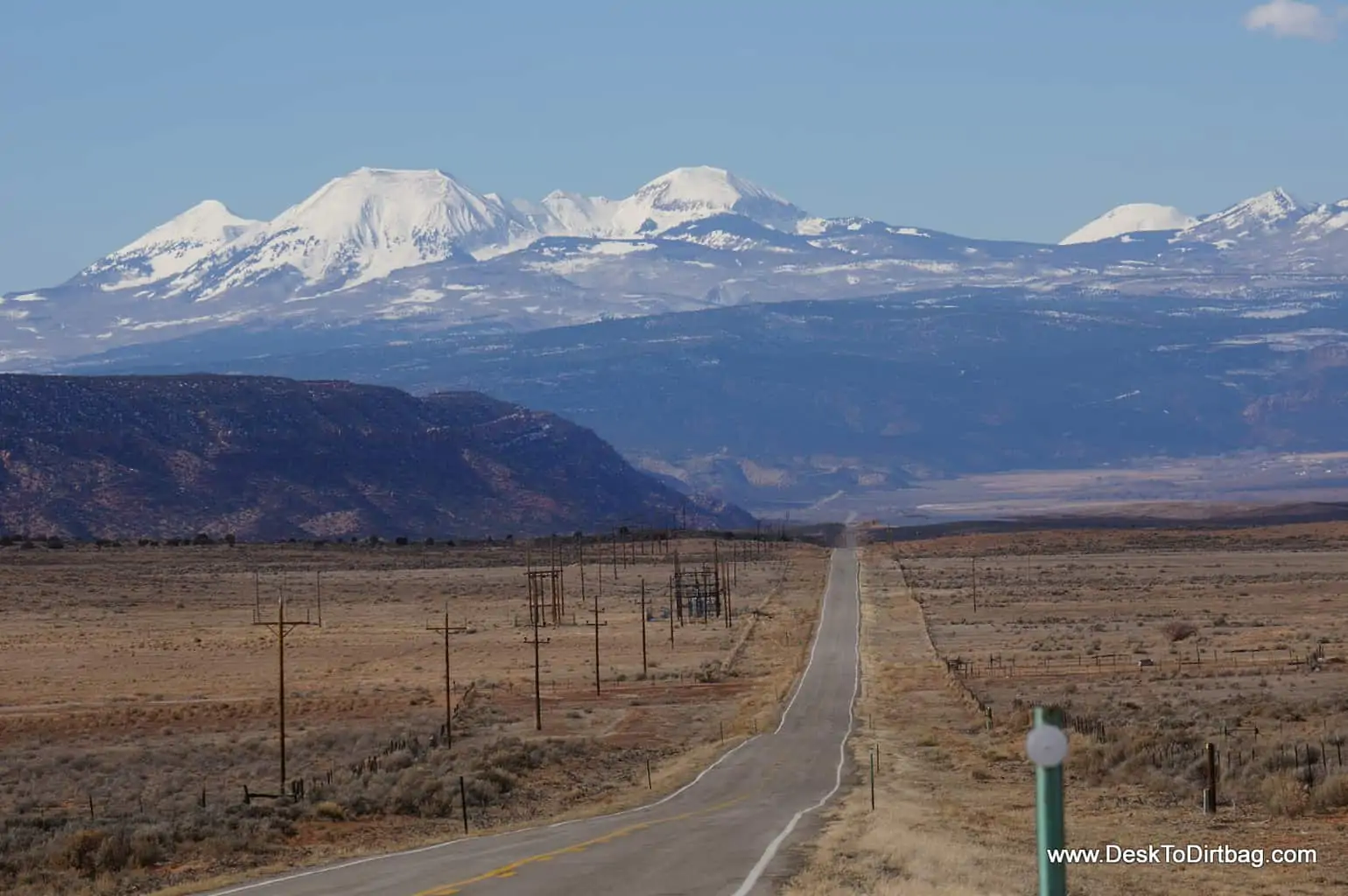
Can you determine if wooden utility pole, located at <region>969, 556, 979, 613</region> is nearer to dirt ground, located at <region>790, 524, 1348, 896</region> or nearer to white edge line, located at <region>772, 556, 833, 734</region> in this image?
dirt ground, located at <region>790, 524, 1348, 896</region>

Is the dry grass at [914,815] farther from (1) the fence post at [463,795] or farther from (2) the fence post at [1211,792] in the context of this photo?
(1) the fence post at [463,795]

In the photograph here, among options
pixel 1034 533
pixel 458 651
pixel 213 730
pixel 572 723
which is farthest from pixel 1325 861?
pixel 1034 533

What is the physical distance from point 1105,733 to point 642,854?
674 inches

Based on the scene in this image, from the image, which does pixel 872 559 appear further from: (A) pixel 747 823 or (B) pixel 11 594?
(A) pixel 747 823

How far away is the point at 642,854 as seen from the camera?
1021 inches

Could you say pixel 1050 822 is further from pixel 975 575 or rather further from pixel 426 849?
pixel 975 575

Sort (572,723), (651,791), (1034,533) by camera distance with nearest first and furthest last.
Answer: (651,791)
(572,723)
(1034,533)

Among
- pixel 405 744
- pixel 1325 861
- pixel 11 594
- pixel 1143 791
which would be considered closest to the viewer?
pixel 1325 861

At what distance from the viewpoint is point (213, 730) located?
195 ft

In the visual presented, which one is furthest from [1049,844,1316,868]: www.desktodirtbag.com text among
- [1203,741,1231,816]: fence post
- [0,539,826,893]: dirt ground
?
[0,539,826,893]: dirt ground

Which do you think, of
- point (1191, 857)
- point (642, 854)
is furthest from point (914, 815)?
point (642, 854)

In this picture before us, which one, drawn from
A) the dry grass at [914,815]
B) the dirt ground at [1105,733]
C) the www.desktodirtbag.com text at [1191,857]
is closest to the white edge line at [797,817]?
the dry grass at [914,815]

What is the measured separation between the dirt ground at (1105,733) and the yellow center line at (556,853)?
2805 mm

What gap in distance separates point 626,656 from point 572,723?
2778 centimetres
